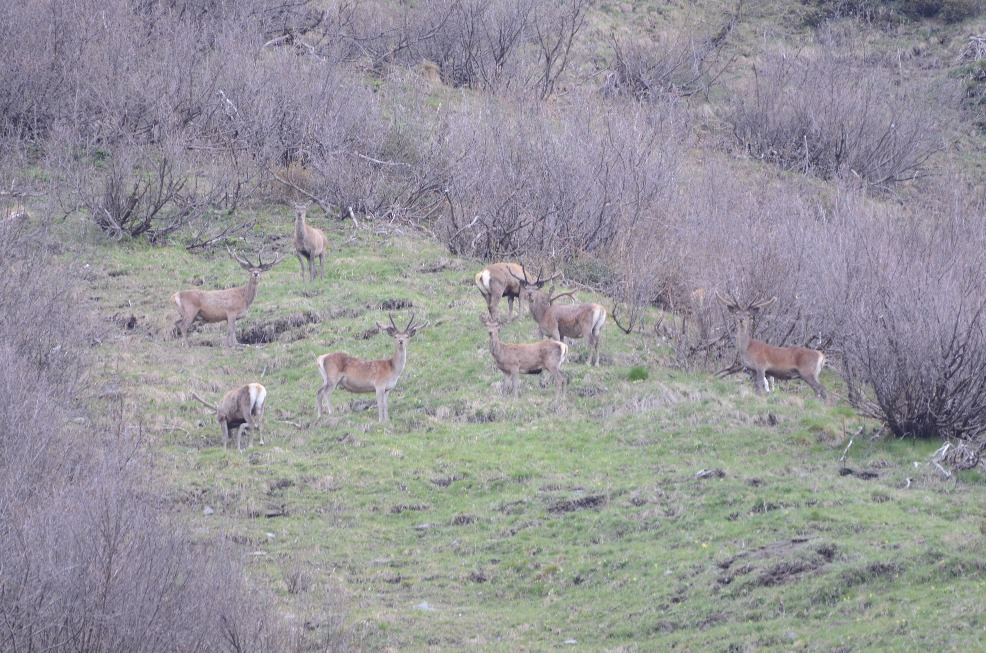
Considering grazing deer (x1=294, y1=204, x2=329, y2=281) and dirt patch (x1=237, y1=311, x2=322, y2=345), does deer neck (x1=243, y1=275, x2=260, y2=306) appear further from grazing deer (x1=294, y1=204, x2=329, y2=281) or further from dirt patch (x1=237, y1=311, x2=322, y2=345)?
grazing deer (x1=294, y1=204, x2=329, y2=281)

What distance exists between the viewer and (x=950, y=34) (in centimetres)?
5575

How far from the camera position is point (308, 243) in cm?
2527

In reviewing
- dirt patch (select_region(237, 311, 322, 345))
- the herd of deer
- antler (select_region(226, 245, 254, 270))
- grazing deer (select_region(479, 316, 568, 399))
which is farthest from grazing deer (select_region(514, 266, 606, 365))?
antler (select_region(226, 245, 254, 270))

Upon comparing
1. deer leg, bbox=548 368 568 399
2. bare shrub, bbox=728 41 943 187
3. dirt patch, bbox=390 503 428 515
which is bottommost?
bare shrub, bbox=728 41 943 187

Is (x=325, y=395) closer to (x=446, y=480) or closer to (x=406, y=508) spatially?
(x=446, y=480)

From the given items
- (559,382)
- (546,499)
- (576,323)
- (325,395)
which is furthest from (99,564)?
(576,323)

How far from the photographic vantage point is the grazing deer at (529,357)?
18.9 m

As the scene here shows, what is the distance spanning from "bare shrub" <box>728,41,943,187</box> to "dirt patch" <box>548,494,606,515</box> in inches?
1117

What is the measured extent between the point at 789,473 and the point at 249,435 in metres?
7.60

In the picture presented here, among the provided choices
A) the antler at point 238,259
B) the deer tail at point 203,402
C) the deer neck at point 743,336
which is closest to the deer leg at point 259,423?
the deer tail at point 203,402

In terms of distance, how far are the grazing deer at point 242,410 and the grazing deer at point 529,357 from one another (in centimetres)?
361

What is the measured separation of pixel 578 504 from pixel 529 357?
3871mm

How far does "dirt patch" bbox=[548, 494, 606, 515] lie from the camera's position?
50.5ft

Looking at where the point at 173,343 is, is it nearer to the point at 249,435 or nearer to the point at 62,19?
the point at 249,435
